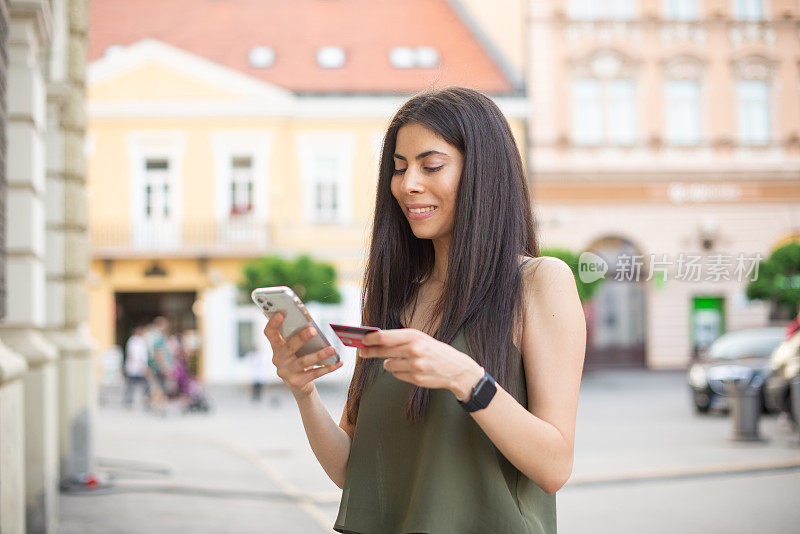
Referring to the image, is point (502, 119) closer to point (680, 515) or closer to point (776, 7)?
point (680, 515)

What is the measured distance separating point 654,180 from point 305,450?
773 inches

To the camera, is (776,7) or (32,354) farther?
(776,7)

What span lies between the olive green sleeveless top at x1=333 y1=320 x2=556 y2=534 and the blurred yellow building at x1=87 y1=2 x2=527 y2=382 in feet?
86.7

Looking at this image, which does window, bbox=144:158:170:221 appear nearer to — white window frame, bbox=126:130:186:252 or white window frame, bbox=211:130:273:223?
white window frame, bbox=126:130:186:252

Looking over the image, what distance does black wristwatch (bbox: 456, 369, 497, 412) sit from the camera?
77.2 inches

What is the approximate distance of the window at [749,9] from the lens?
29406 millimetres

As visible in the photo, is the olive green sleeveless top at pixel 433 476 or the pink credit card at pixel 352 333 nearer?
the pink credit card at pixel 352 333

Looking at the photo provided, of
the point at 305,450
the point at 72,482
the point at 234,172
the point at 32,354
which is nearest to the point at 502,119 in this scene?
the point at 32,354

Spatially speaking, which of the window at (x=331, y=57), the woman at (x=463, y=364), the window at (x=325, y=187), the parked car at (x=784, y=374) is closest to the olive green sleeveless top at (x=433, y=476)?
the woman at (x=463, y=364)

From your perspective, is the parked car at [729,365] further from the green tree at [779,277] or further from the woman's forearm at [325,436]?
the woman's forearm at [325,436]

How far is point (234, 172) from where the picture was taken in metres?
29.6

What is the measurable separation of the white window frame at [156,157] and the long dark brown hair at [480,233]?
2758cm

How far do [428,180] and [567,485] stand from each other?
24.8 feet

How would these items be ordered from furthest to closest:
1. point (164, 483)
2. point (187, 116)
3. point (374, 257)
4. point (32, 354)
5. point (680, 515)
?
1. point (187, 116)
2. point (164, 483)
3. point (680, 515)
4. point (32, 354)
5. point (374, 257)
